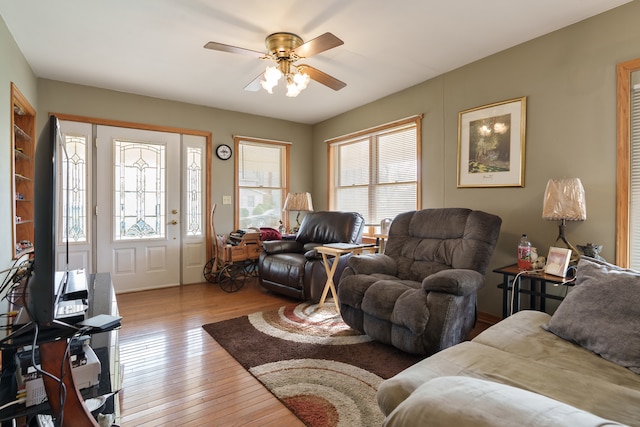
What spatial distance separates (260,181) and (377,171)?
196 centimetres

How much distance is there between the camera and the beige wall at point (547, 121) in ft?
7.93

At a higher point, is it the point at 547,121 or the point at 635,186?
the point at 547,121

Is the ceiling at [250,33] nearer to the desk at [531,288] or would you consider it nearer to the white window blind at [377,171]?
the white window blind at [377,171]

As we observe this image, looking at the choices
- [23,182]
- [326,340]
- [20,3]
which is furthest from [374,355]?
[23,182]

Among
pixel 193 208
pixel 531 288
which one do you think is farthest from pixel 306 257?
pixel 531 288

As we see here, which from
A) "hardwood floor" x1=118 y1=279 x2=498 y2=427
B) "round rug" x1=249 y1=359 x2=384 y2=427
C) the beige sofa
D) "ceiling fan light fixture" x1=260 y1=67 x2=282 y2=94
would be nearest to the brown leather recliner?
"hardwood floor" x1=118 y1=279 x2=498 y2=427

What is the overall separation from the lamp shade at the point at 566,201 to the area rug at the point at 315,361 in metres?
1.52

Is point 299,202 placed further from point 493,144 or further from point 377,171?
point 493,144

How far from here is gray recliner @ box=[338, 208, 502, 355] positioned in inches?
86.6

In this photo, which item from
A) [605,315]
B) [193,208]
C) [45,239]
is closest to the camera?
[45,239]

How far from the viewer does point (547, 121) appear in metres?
2.78

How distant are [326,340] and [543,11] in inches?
121

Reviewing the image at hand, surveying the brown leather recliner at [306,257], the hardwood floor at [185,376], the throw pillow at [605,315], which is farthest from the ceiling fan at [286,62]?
the throw pillow at [605,315]

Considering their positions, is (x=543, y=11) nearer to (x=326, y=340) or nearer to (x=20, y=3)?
(x=326, y=340)
